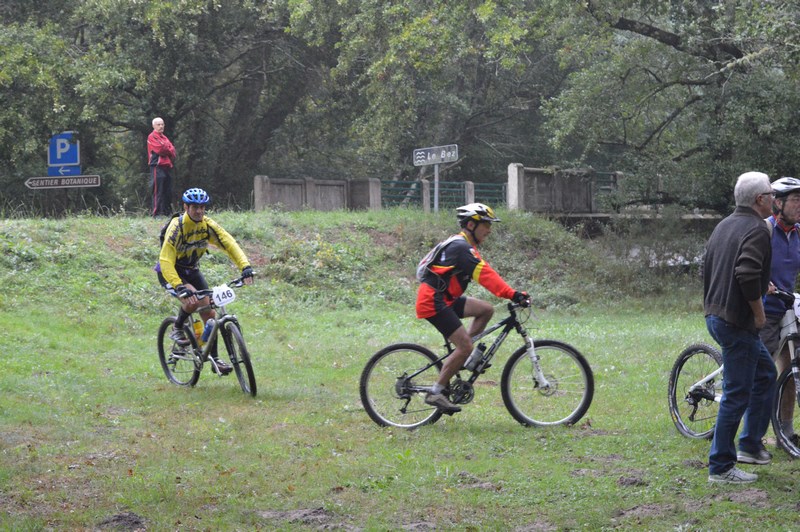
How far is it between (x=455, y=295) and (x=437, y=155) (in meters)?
14.4

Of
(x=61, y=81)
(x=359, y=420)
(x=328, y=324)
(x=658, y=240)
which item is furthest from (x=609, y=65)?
(x=359, y=420)

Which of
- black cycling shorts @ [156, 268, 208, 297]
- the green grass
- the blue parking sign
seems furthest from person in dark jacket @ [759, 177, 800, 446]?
the blue parking sign

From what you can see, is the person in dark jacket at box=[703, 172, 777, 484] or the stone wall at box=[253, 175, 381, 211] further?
the stone wall at box=[253, 175, 381, 211]

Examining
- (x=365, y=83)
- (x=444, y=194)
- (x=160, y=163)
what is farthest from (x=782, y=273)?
(x=365, y=83)

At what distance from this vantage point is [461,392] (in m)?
9.17

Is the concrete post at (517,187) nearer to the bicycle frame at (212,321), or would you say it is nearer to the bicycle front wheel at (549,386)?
the bicycle frame at (212,321)

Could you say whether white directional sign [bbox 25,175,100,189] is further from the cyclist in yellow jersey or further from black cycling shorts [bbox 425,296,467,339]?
black cycling shorts [bbox 425,296,467,339]

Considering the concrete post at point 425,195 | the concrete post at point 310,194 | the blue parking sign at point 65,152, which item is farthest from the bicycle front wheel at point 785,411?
the concrete post at point 425,195

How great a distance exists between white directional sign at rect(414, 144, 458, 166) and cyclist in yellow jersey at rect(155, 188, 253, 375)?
39.7 feet

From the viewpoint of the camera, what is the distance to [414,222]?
82.4 feet

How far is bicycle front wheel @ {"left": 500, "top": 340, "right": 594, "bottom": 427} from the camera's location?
9.13m

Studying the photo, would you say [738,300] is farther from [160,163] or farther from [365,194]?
[365,194]

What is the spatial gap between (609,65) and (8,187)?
702 inches

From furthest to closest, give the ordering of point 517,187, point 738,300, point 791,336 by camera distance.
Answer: point 517,187 → point 791,336 → point 738,300
